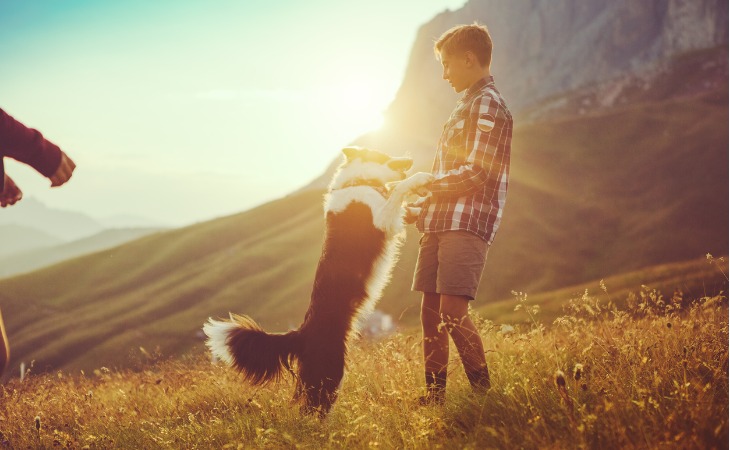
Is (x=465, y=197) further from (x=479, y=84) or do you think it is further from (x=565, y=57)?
(x=565, y=57)

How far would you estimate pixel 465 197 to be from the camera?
4367 millimetres

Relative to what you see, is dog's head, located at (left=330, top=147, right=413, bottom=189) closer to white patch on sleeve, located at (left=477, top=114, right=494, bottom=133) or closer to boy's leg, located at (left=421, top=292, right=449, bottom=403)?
boy's leg, located at (left=421, top=292, right=449, bottom=403)

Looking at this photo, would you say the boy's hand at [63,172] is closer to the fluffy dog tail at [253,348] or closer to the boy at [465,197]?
the fluffy dog tail at [253,348]

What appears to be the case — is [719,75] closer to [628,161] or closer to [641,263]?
[628,161]

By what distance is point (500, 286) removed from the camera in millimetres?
54500

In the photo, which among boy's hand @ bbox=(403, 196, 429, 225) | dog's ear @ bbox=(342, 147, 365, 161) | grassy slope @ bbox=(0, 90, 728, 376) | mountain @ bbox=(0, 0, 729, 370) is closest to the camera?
boy's hand @ bbox=(403, 196, 429, 225)

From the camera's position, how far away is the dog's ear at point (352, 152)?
6469 millimetres

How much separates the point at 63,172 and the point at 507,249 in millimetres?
59375

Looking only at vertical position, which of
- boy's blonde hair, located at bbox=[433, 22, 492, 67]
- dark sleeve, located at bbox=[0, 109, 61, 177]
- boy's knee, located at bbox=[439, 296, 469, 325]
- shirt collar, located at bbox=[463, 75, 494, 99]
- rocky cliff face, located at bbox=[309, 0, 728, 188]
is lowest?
boy's knee, located at bbox=[439, 296, 469, 325]

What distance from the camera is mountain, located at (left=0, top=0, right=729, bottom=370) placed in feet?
181

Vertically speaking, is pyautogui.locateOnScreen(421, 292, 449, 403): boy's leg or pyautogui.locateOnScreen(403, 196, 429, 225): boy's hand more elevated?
pyautogui.locateOnScreen(403, 196, 429, 225): boy's hand

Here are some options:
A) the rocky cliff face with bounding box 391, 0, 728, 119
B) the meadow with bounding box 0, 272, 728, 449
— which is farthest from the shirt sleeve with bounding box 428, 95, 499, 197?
the rocky cliff face with bounding box 391, 0, 728, 119

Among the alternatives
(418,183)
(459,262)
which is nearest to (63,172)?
(418,183)

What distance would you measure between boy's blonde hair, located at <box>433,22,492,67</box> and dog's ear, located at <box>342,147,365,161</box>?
2.21 m
